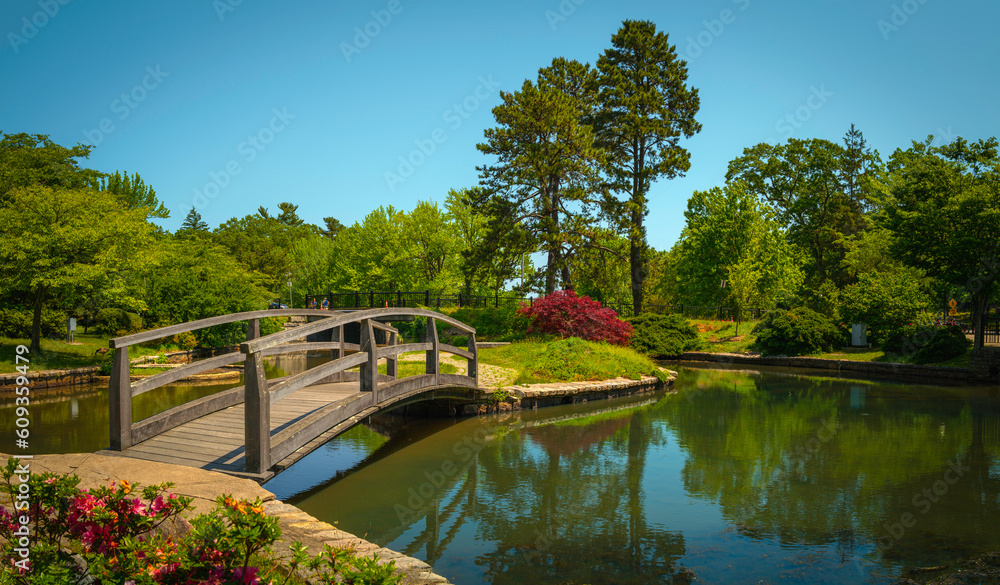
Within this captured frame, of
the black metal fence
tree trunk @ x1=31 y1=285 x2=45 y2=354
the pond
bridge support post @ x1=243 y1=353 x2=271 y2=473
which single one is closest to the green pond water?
the pond

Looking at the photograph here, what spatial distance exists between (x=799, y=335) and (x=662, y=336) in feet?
17.3

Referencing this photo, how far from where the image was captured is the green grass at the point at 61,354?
18516mm

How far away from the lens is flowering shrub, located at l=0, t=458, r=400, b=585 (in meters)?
3.27

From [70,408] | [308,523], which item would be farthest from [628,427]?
[70,408]

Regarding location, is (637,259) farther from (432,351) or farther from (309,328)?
(309,328)

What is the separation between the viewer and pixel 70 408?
1405 centimetres

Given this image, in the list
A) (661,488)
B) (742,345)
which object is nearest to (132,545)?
(661,488)

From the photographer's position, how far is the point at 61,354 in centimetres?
2022

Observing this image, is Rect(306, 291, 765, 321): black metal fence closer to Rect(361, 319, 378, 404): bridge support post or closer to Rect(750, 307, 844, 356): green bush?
Rect(750, 307, 844, 356): green bush

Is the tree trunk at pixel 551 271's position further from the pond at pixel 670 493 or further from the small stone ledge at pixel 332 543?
the small stone ledge at pixel 332 543

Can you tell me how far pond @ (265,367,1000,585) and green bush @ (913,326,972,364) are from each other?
7.51m

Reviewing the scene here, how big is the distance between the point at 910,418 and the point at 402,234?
3382cm

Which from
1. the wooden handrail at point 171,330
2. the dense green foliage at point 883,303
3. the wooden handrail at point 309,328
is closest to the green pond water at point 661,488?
the wooden handrail at point 309,328

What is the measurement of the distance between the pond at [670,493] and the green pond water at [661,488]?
0.10ft
